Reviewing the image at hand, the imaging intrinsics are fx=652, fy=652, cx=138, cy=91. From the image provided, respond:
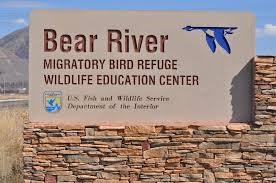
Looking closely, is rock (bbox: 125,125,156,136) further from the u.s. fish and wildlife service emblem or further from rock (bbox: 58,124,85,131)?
the u.s. fish and wildlife service emblem

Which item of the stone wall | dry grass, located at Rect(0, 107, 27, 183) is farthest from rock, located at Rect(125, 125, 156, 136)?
dry grass, located at Rect(0, 107, 27, 183)

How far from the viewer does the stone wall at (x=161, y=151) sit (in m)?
10.9

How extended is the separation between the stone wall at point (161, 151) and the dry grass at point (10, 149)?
2.08 metres

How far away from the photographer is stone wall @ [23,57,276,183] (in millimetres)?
10922

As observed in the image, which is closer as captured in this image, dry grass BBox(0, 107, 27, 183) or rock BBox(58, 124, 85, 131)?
rock BBox(58, 124, 85, 131)

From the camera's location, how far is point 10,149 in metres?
15.0

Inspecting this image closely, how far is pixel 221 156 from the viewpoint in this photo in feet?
36.1

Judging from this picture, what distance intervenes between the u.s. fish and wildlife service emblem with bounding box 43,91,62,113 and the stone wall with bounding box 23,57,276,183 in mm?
309

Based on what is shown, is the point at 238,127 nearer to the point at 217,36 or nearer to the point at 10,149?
the point at 217,36

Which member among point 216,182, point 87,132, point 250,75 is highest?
point 250,75

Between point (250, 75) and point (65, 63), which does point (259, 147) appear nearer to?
point (250, 75)

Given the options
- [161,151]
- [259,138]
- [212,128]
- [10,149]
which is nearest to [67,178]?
[161,151]

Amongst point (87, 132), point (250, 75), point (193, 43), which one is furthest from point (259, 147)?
point (87, 132)

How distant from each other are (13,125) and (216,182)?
312 inches
